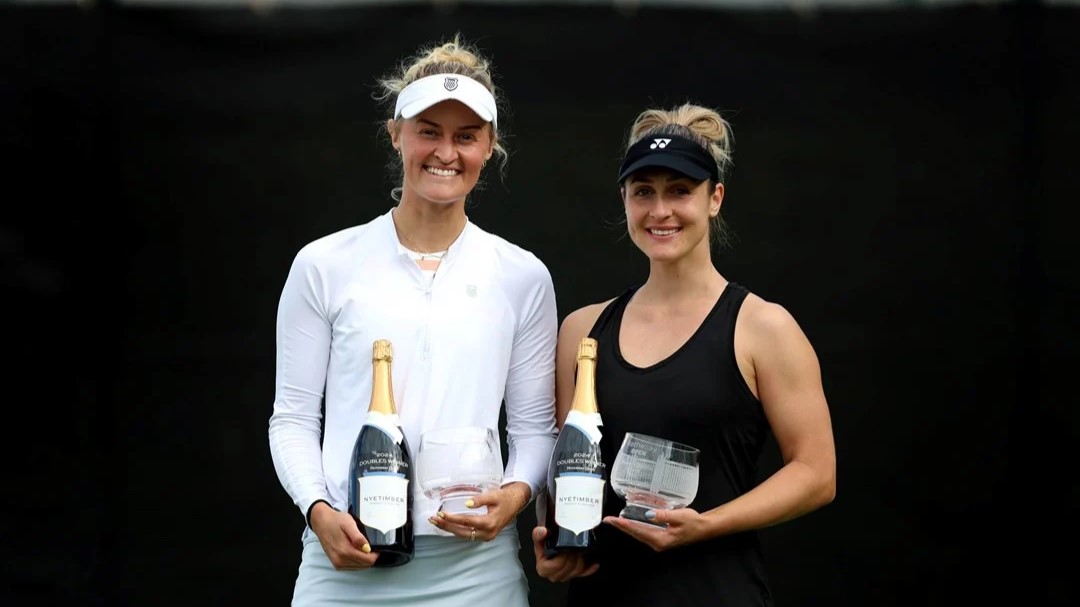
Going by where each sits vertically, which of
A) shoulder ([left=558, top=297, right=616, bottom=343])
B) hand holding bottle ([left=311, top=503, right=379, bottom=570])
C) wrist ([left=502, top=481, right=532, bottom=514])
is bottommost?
hand holding bottle ([left=311, top=503, right=379, bottom=570])

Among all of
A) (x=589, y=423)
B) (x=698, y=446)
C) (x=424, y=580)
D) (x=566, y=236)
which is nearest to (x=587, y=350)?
(x=589, y=423)

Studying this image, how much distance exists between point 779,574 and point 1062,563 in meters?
0.63

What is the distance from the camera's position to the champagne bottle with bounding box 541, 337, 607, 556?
218cm

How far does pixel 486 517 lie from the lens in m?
2.17

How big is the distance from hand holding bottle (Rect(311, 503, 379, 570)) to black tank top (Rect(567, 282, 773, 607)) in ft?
1.22

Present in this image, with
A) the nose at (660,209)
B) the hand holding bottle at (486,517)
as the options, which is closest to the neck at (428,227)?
the nose at (660,209)

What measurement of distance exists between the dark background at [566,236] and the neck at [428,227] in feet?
2.89

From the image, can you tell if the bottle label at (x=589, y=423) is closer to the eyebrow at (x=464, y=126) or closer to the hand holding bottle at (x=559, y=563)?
the hand holding bottle at (x=559, y=563)

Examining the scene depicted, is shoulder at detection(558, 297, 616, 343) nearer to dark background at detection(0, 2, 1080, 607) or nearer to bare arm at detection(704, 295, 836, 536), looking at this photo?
bare arm at detection(704, 295, 836, 536)

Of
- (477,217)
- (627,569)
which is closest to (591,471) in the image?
(627,569)

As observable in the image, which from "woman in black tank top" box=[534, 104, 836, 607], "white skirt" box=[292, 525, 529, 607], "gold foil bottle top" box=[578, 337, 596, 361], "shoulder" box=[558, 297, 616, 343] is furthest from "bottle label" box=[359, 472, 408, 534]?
"shoulder" box=[558, 297, 616, 343]

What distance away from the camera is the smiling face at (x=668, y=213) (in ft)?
7.63

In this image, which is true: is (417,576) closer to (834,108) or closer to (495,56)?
(495,56)

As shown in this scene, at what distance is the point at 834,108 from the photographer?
331cm
